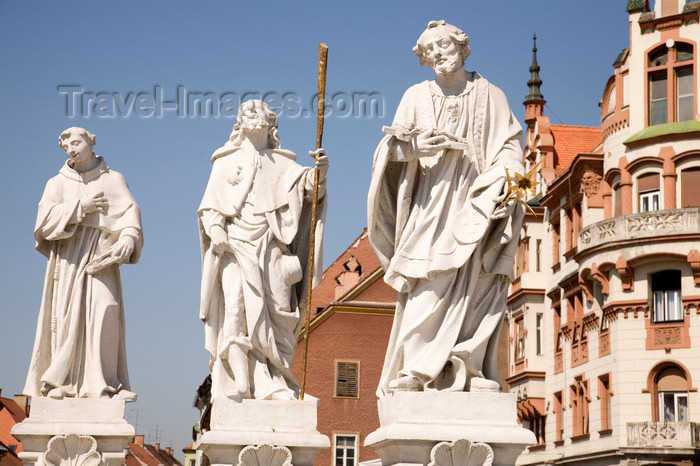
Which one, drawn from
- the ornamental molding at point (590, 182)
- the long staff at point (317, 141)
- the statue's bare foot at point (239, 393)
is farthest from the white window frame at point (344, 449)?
the statue's bare foot at point (239, 393)

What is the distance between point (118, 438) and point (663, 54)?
36942 millimetres

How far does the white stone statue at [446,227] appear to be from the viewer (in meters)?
9.91

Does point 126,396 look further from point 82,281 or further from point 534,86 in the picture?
point 534,86

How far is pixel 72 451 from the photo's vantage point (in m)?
11.4

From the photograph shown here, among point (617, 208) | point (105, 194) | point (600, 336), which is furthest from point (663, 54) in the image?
point (105, 194)

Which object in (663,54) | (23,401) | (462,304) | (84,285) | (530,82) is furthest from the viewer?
(23,401)

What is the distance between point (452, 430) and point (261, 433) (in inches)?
69.6

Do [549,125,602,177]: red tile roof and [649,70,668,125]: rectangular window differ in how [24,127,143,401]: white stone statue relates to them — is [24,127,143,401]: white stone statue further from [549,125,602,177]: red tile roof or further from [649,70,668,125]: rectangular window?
[549,125,602,177]: red tile roof

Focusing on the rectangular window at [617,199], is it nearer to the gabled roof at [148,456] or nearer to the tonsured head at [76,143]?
the tonsured head at [76,143]

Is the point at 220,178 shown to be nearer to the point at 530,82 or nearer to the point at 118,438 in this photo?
the point at 118,438

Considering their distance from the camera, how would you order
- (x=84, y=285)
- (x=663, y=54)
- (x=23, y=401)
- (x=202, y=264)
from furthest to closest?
(x=23, y=401) → (x=663, y=54) → (x=84, y=285) → (x=202, y=264)

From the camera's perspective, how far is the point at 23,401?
72.7m

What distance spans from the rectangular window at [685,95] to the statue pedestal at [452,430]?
36169 mm

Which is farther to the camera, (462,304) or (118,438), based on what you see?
(118,438)
